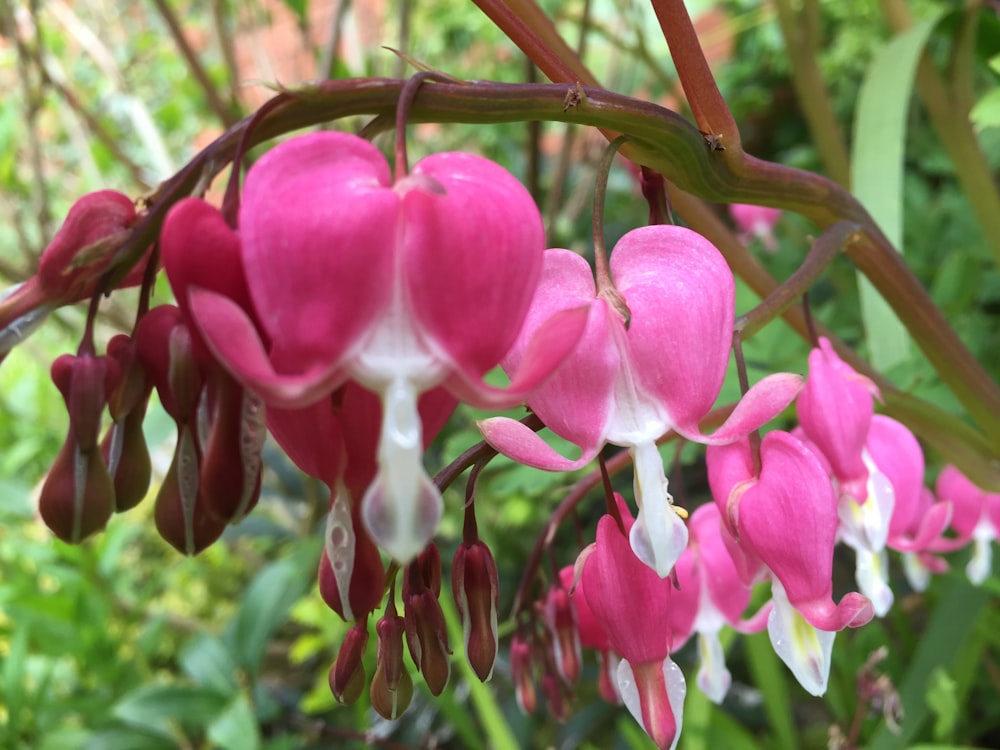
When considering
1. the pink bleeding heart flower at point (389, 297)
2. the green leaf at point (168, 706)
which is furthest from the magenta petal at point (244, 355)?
the green leaf at point (168, 706)

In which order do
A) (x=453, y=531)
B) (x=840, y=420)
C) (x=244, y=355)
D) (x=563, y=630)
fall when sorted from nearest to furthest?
(x=244, y=355) < (x=840, y=420) < (x=563, y=630) < (x=453, y=531)

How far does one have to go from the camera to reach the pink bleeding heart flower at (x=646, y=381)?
38 centimetres

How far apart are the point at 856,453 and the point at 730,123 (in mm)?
219

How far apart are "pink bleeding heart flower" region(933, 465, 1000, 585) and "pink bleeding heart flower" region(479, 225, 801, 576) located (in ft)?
1.64

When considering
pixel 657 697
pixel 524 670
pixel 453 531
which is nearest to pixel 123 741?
pixel 453 531

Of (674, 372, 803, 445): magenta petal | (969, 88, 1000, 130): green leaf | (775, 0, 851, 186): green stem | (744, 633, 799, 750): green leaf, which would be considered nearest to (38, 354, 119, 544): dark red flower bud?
(674, 372, 803, 445): magenta petal

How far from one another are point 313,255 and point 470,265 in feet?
0.18

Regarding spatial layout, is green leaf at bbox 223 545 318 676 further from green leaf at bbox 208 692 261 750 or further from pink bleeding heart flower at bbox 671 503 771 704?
pink bleeding heart flower at bbox 671 503 771 704

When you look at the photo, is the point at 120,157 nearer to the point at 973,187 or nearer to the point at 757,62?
the point at 973,187

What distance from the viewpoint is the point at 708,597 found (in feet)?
1.99

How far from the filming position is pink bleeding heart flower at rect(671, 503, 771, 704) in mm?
594

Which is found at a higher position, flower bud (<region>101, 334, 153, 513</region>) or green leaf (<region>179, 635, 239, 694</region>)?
flower bud (<region>101, 334, 153, 513</region>)

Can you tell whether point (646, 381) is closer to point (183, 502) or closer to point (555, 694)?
point (183, 502)

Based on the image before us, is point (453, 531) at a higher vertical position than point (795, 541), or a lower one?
lower
